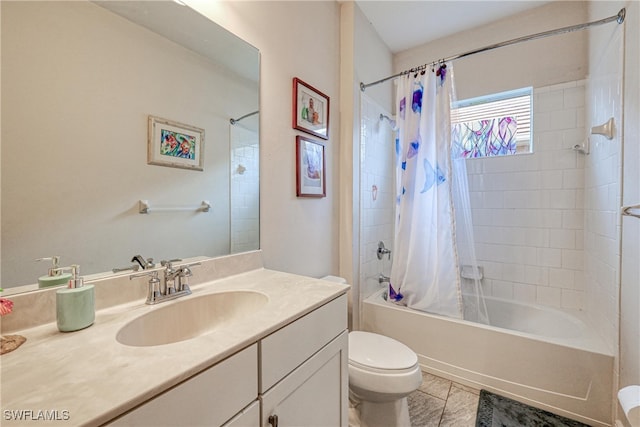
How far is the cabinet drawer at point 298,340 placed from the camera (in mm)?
674

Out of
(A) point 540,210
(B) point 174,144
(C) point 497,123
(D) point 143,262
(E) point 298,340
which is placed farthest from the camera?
(C) point 497,123

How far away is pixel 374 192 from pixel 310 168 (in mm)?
803

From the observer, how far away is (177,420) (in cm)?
48

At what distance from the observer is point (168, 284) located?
A: 90cm

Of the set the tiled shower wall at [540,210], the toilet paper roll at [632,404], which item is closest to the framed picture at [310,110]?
the tiled shower wall at [540,210]

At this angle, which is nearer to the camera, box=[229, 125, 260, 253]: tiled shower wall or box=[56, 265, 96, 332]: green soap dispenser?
box=[56, 265, 96, 332]: green soap dispenser

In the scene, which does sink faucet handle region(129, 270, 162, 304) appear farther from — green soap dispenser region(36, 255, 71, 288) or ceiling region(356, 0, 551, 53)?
ceiling region(356, 0, 551, 53)

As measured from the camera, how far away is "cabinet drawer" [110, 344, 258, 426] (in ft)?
1.46

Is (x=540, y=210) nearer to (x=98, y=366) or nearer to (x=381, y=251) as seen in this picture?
(x=381, y=251)

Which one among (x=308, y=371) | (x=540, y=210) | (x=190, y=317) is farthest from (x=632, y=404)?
(x=540, y=210)

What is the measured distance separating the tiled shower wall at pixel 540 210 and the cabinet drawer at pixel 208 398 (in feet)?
7.40

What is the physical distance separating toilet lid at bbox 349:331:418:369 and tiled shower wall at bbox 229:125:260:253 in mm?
754

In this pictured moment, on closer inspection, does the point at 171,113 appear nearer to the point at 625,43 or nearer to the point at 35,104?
the point at 35,104

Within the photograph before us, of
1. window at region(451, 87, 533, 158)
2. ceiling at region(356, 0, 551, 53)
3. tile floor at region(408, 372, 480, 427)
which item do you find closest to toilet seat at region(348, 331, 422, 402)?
Result: tile floor at region(408, 372, 480, 427)
